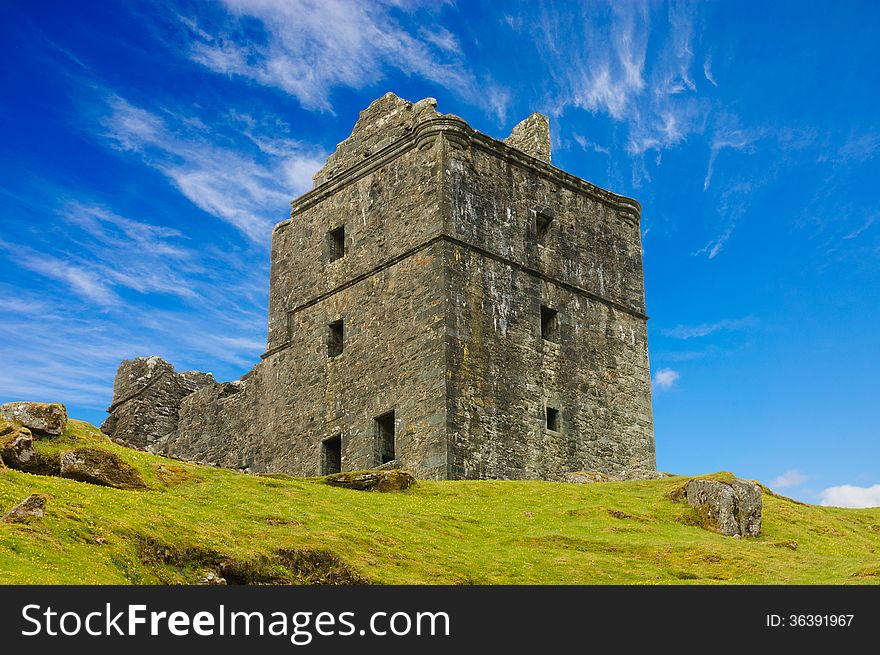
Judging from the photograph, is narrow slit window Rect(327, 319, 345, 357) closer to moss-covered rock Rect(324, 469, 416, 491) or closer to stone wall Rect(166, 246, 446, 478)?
stone wall Rect(166, 246, 446, 478)

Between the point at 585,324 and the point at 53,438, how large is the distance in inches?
748

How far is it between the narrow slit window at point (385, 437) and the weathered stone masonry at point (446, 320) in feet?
0.15

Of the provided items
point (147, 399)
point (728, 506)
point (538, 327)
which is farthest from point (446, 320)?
point (147, 399)

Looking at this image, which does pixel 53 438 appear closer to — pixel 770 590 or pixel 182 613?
pixel 182 613

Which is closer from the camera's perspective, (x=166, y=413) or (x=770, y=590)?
(x=770, y=590)

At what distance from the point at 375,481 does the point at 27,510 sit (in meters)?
12.7

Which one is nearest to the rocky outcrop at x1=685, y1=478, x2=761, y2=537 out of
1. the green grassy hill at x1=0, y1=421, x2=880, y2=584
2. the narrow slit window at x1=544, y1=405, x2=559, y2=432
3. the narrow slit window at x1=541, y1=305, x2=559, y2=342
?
the green grassy hill at x1=0, y1=421, x2=880, y2=584

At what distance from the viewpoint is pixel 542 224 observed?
1657 inches

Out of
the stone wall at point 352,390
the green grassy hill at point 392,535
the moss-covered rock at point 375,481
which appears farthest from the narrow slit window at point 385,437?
the moss-covered rock at point 375,481

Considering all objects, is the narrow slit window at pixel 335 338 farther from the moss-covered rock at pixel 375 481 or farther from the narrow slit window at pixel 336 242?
the moss-covered rock at pixel 375 481

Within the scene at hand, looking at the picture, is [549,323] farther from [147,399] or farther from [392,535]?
[392,535]

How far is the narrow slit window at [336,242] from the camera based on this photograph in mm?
42750

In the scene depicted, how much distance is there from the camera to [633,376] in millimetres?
42688

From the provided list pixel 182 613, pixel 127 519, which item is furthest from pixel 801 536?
pixel 182 613
